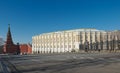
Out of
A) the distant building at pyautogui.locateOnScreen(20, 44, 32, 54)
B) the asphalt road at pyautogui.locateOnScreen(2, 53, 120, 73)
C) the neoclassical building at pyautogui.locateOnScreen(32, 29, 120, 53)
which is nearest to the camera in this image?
the asphalt road at pyautogui.locateOnScreen(2, 53, 120, 73)

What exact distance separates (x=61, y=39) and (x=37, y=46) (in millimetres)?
29684

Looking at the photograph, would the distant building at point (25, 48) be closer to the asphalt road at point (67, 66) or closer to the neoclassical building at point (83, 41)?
the neoclassical building at point (83, 41)

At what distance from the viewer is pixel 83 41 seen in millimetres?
129750

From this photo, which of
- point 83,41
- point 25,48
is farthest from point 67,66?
point 25,48

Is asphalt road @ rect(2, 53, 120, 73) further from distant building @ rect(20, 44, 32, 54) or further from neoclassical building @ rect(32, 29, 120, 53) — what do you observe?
distant building @ rect(20, 44, 32, 54)

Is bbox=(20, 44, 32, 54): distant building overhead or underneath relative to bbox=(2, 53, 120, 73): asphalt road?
underneath

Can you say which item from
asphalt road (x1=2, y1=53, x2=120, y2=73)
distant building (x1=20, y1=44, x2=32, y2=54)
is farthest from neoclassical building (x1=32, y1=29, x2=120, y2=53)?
asphalt road (x1=2, y1=53, x2=120, y2=73)

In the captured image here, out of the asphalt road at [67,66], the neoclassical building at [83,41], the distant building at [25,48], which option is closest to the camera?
the asphalt road at [67,66]

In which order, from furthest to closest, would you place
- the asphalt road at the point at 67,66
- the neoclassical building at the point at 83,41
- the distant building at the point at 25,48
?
the distant building at the point at 25,48
the neoclassical building at the point at 83,41
the asphalt road at the point at 67,66

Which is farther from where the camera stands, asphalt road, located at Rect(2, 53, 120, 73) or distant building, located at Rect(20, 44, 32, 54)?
distant building, located at Rect(20, 44, 32, 54)

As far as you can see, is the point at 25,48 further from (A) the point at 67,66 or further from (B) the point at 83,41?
(A) the point at 67,66

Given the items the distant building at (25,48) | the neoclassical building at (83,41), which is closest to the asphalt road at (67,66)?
the neoclassical building at (83,41)

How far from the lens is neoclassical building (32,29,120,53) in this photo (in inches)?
4796

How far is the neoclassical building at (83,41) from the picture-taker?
400 feet
